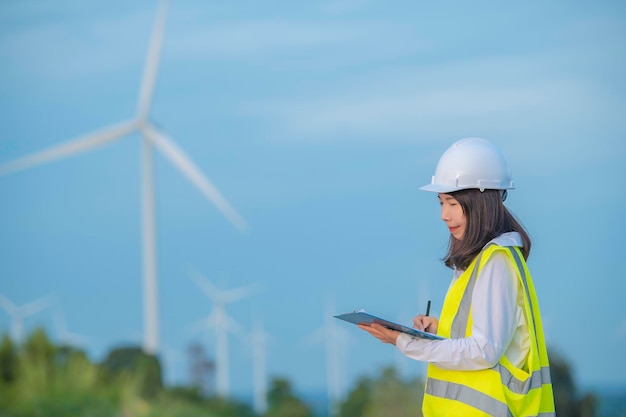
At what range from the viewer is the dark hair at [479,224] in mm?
5145

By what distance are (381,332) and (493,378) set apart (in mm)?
543

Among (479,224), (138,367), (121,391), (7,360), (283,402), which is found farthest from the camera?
(283,402)

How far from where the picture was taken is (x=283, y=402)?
1853 inches

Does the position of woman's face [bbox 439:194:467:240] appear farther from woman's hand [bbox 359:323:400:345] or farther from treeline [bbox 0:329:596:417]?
treeline [bbox 0:329:596:417]

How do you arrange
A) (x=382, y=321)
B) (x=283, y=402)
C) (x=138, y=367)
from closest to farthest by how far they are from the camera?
1. (x=382, y=321)
2. (x=138, y=367)
3. (x=283, y=402)

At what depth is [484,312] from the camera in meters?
4.95

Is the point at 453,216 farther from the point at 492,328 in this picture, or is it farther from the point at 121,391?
the point at 121,391

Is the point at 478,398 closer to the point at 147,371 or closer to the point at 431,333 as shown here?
the point at 431,333

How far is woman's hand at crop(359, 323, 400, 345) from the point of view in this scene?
5215 millimetres

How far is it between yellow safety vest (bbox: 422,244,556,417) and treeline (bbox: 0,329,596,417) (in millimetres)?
22371

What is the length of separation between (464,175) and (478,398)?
3.12 ft

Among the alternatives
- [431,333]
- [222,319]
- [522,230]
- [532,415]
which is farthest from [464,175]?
[222,319]

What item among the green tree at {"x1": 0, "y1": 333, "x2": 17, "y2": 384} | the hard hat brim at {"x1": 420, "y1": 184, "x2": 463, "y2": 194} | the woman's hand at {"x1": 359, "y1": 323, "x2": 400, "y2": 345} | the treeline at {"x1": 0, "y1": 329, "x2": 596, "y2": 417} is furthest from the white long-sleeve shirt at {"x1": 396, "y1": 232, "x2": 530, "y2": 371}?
the green tree at {"x1": 0, "y1": 333, "x2": 17, "y2": 384}

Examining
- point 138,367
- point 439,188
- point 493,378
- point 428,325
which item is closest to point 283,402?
point 138,367
